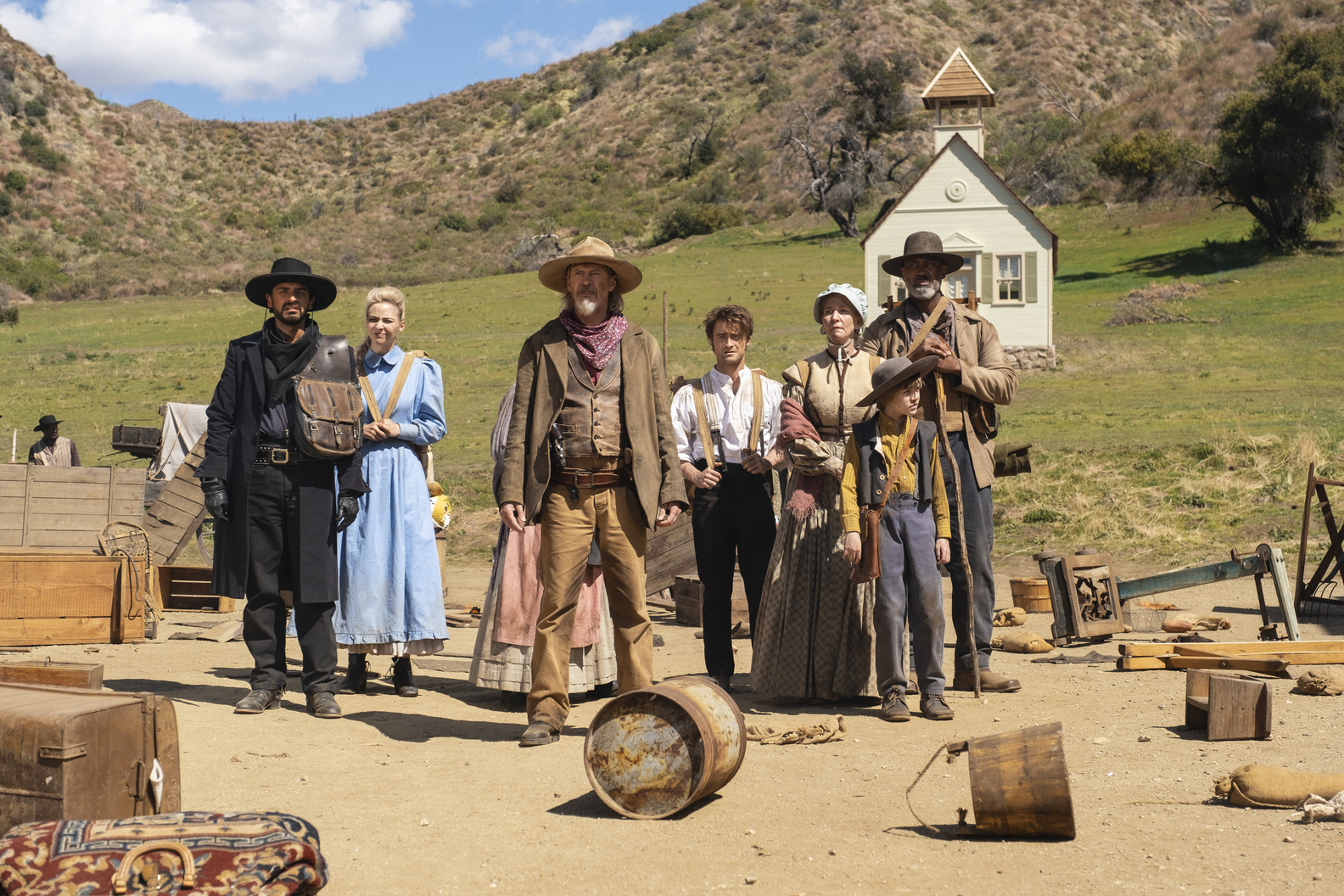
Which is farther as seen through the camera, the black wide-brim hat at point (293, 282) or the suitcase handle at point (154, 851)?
the black wide-brim hat at point (293, 282)

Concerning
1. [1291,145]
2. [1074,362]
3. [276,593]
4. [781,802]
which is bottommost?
[781,802]

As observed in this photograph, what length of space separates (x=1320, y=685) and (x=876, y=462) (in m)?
2.32

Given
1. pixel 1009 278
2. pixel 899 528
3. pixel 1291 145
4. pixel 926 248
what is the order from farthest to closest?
1. pixel 1291 145
2. pixel 1009 278
3. pixel 926 248
4. pixel 899 528

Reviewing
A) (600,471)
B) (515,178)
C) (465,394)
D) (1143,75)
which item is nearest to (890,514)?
(600,471)

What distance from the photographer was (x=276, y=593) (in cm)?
623

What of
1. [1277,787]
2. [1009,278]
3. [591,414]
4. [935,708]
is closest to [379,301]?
[591,414]

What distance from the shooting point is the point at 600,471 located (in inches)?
215

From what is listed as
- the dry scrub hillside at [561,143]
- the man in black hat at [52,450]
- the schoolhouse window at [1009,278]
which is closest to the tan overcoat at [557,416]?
the man in black hat at [52,450]

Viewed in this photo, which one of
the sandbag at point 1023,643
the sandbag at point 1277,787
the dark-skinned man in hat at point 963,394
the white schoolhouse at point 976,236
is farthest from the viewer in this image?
the white schoolhouse at point 976,236

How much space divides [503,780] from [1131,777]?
2.34 metres

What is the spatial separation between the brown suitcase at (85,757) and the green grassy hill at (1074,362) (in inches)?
370

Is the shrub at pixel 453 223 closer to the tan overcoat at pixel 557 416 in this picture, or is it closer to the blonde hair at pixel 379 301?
the blonde hair at pixel 379 301

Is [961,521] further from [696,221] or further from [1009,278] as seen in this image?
[696,221]

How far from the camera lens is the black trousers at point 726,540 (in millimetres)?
6805
